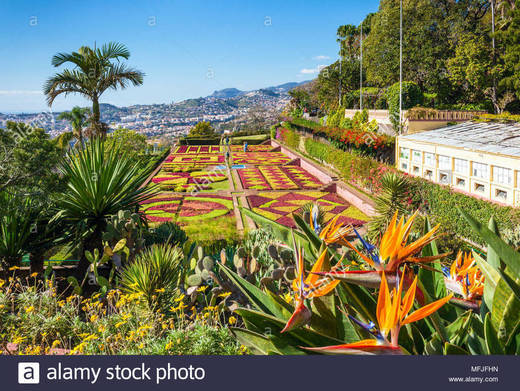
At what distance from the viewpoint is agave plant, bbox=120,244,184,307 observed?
3723 mm

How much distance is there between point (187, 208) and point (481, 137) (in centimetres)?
957

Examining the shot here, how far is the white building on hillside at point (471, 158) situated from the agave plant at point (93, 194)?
285 inches

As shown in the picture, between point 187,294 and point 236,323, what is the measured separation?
0.58 m

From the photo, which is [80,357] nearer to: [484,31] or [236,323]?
[236,323]

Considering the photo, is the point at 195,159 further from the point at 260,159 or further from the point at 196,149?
the point at 196,149

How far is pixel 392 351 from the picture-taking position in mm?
987

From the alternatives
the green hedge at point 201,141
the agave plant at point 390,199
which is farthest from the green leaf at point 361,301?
the green hedge at point 201,141

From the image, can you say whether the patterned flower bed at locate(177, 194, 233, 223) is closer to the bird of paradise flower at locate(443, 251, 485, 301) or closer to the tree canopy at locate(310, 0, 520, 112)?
the tree canopy at locate(310, 0, 520, 112)

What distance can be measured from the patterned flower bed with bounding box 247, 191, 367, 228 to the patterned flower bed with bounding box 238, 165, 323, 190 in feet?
5.41

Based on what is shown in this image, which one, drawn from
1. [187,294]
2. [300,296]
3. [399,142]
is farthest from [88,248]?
[399,142]

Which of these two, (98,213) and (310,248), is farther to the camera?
(98,213)

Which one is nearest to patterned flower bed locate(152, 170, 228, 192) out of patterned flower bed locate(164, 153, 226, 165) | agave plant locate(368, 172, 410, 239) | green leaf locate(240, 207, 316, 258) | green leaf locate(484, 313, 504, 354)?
patterned flower bed locate(164, 153, 226, 165)

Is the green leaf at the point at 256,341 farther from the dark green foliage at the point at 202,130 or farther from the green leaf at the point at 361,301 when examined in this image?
the dark green foliage at the point at 202,130

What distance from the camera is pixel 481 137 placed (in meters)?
10.6
